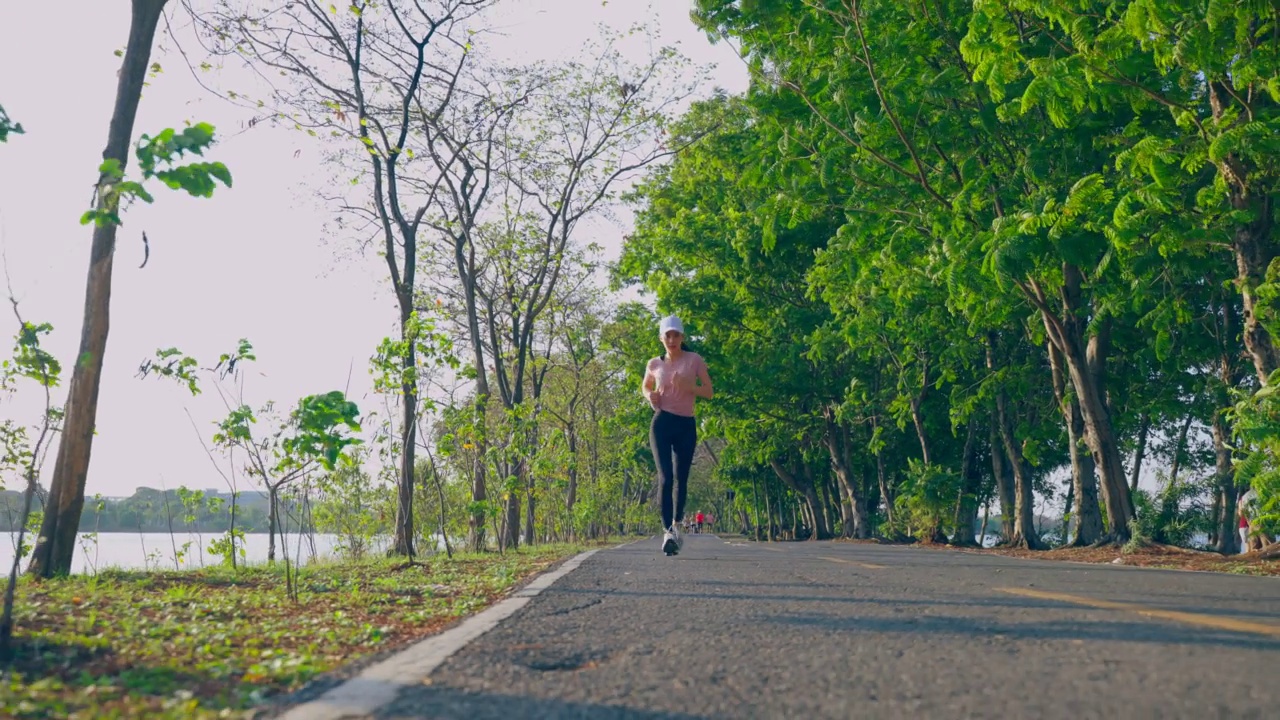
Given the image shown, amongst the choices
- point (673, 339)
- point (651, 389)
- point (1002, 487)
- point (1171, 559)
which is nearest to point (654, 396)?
point (651, 389)

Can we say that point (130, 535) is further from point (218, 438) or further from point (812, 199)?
point (812, 199)

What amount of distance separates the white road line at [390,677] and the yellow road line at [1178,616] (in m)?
3.41

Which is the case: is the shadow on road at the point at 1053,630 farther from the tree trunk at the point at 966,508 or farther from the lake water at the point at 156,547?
the tree trunk at the point at 966,508

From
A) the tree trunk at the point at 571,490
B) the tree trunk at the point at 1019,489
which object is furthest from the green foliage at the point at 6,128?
the tree trunk at the point at 571,490

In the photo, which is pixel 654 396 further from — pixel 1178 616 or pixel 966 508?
pixel 966 508

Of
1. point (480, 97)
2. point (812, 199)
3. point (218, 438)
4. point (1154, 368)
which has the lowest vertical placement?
point (218, 438)

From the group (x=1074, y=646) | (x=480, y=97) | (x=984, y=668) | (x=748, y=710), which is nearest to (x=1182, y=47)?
(x=1074, y=646)

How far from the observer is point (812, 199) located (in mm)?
14656

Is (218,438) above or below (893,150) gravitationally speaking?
below

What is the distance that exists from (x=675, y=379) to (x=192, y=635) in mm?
4861

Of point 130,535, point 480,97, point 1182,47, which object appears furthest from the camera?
point 480,97

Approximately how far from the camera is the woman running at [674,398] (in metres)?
9.22

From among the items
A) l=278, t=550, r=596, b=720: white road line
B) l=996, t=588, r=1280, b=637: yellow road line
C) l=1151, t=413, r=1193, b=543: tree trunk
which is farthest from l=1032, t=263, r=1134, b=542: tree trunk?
l=278, t=550, r=596, b=720: white road line

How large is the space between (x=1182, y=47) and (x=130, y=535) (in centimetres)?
→ 1741
